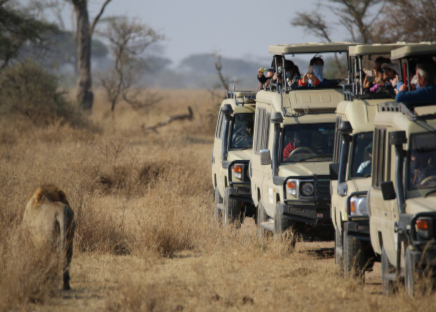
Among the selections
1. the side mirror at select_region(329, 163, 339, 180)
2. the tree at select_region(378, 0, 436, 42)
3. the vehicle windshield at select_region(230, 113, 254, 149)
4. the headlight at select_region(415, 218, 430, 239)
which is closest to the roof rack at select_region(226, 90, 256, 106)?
the vehicle windshield at select_region(230, 113, 254, 149)

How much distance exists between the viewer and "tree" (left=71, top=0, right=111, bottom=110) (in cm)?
3322

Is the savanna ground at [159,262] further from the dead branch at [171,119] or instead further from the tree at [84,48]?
the tree at [84,48]

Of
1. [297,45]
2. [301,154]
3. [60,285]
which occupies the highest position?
[297,45]

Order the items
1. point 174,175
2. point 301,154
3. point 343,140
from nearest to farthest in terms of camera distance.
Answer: point 343,140 < point 301,154 < point 174,175

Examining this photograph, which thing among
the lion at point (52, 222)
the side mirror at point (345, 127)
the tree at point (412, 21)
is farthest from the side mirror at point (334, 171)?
the tree at point (412, 21)

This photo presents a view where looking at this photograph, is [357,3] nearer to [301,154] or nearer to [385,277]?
[301,154]


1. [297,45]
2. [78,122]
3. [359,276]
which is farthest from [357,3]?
[359,276]

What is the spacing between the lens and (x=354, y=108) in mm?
7621

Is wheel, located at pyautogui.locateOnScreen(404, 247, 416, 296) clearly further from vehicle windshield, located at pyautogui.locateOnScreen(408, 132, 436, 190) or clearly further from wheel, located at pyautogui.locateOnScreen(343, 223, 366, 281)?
wheel, located at pyautogui.locateOnScreen(343, 223, 366, 281)

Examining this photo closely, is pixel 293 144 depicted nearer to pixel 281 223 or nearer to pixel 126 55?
pixel 281 223

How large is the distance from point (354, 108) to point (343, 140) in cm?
39

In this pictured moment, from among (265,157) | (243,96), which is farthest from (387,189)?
(243,96)

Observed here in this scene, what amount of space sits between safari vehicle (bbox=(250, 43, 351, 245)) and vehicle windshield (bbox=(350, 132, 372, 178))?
1121 millimetres

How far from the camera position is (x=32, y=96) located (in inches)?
1043
